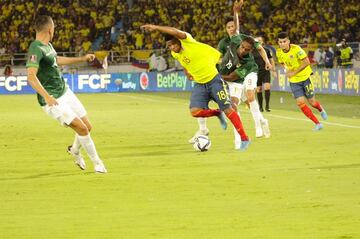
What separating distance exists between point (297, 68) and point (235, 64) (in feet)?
10.7

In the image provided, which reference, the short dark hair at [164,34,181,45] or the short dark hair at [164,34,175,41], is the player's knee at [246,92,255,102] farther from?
the short dark hair at [164,34,175,41]

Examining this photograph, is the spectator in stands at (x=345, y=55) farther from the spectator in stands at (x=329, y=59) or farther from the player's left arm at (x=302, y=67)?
the player's left arm at (x=302, y=67)

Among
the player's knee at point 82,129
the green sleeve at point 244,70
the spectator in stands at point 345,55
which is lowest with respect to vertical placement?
the spectator in stands at point 345,55

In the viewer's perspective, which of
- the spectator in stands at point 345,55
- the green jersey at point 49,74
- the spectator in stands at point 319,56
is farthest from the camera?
the spectator in stands at point 319,56

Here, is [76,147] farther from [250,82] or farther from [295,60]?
[295,60]

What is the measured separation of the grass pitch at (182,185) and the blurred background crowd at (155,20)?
28.3m

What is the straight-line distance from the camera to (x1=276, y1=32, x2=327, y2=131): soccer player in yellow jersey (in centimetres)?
2208

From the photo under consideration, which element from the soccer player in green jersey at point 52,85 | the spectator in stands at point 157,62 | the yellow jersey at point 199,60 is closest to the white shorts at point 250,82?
the yellow jersey at point 199,60

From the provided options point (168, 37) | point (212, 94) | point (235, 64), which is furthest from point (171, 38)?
point (235, 64)

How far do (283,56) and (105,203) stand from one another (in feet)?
38.1

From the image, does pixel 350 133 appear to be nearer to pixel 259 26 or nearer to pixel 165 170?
pixel 165 170

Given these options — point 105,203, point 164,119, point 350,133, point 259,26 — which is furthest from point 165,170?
point 259,26

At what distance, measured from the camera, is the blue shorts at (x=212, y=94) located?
1727cm

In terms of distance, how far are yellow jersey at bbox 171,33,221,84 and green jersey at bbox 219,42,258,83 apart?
167cm
